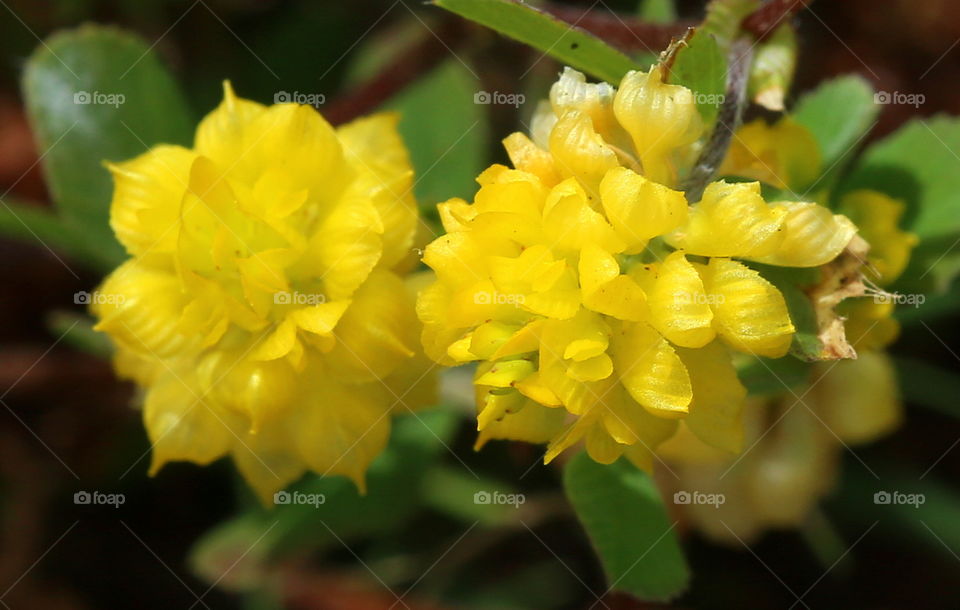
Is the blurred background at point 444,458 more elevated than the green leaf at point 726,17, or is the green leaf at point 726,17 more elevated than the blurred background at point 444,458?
the green leaf at point 726,17

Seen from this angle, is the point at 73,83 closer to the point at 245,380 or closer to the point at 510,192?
the point at 245,380

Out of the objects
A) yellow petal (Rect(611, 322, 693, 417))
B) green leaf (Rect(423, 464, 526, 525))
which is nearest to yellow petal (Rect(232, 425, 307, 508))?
yellow petal (Rect(611, 322, 693, 417))

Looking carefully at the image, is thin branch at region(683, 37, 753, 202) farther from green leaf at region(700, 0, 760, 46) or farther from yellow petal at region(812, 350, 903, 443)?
yellow petal at region(812, 350, 903, 443)

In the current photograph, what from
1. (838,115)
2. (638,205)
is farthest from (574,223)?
(838,115)
